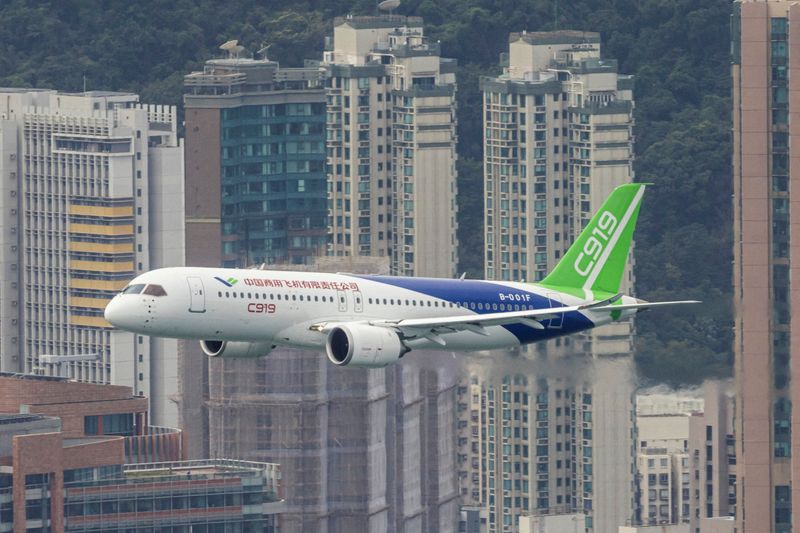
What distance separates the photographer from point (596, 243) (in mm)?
160250

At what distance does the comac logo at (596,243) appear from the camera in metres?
160

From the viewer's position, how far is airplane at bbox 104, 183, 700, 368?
148125 millimetres

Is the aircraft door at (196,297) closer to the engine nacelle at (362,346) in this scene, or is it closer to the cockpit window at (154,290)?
the cockpit window at (154,290)

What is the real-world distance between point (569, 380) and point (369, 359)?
19682 mm

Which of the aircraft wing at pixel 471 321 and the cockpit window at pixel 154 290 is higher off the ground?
the cockpit window at pixel 154 290

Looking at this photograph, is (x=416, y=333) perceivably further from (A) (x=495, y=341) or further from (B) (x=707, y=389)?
(B) (x=707, y=389)

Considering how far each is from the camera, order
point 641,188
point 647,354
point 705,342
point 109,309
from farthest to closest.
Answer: point 705,342 → point 647,354 → point 641,188 → point 109,309

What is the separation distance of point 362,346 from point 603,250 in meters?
15.5

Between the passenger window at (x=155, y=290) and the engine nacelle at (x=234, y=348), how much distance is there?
4.16 meters

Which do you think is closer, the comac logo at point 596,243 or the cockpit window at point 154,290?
the cockpit window at point 154,290

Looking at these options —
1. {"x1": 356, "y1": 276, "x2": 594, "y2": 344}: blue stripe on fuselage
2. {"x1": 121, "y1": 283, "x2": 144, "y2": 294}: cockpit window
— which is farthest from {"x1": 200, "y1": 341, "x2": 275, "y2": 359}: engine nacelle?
{"x1": 356, "y1": 276, "x2": 594, "y2": 344}: blue stripe on fuselage

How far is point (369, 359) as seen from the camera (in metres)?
150

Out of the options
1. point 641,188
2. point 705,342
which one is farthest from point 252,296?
point 705,342

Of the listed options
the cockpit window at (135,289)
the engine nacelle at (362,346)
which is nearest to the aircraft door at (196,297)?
the cockpit window at (135,289)
